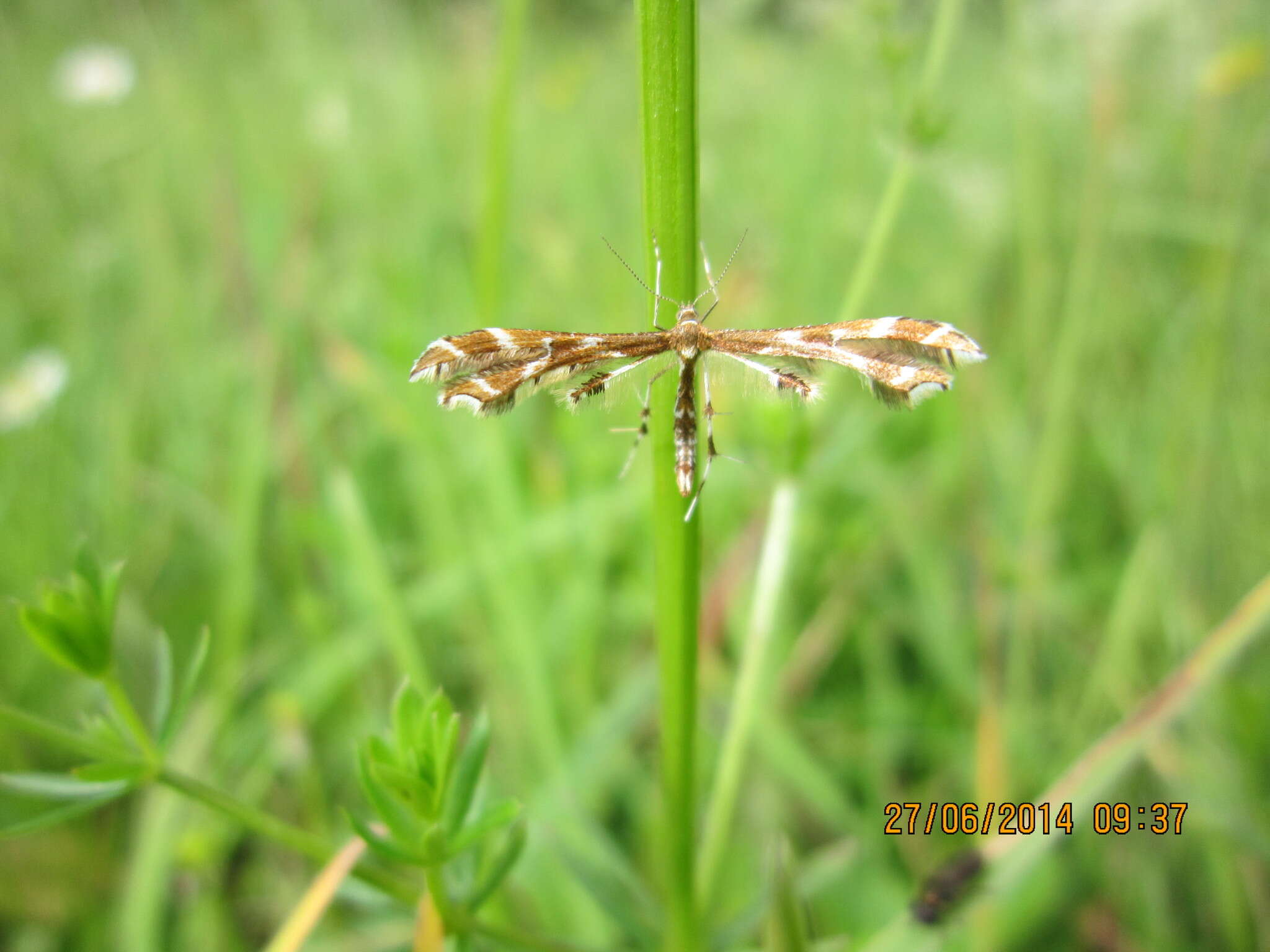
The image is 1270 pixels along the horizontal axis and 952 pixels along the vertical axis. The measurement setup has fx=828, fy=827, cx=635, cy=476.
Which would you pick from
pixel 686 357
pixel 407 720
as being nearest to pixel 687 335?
pixel 686 357

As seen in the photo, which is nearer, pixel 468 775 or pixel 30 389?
pixel 468 775

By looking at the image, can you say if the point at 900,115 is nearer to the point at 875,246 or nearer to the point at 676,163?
the point at 875,246

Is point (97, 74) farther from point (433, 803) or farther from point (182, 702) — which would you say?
point (433, 803)

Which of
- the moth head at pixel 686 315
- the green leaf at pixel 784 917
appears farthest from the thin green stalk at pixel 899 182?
the green leaf at pixel 784 917

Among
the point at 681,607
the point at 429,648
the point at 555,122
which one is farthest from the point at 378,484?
the point at 555,122

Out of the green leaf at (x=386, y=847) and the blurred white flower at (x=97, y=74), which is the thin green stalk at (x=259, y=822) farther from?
the blurred white flower at (x=97, y=74)
